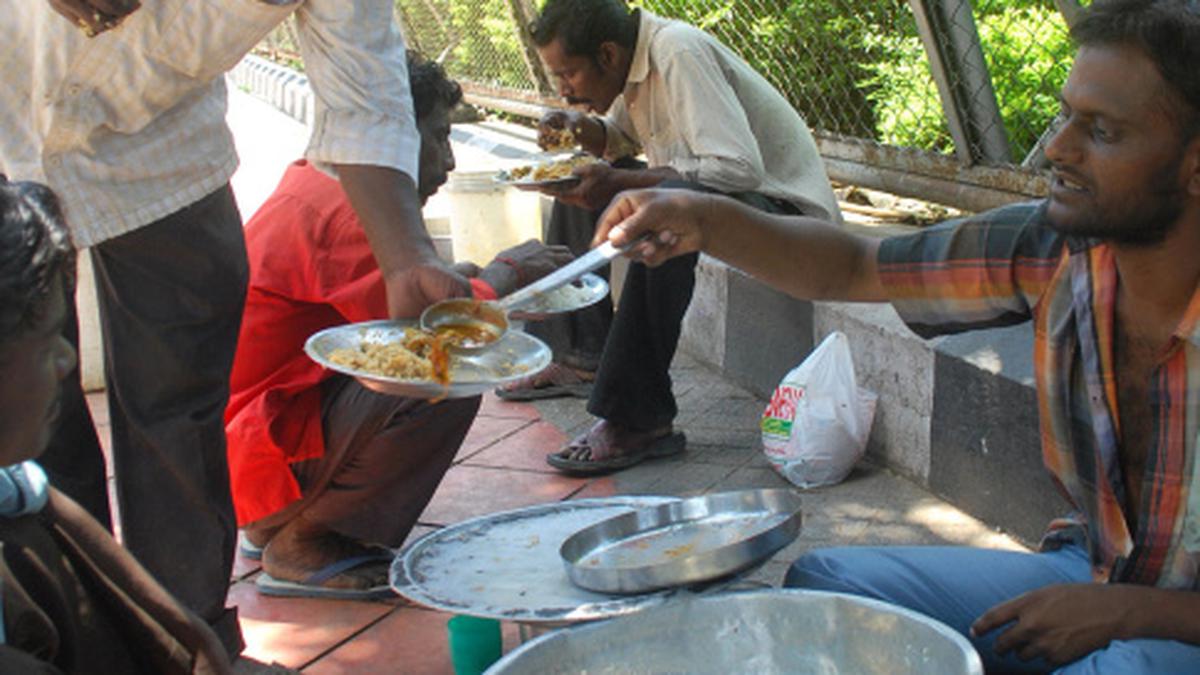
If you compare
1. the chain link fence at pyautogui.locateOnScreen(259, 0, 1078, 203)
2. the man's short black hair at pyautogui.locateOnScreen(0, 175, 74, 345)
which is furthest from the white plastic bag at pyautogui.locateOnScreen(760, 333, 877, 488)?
the man's short black hair at pyautogui.locateOnScreen(0, 175, 74, 345)

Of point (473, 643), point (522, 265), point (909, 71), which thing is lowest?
point (473, 643)

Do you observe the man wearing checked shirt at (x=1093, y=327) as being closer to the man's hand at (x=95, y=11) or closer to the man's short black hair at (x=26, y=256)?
the man's hand at (x=95, y=11)

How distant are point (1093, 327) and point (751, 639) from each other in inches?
28.2

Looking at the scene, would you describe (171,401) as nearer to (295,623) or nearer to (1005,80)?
(295,623)

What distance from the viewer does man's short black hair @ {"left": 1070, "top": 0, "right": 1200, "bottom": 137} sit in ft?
6.11

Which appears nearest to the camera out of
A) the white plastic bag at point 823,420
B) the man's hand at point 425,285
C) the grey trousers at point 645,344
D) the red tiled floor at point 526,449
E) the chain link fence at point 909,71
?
the man's hand at point 425,285

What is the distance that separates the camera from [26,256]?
4.90 ft

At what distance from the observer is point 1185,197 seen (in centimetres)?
192

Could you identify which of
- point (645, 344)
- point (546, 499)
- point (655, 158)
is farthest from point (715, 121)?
point (546, 499)

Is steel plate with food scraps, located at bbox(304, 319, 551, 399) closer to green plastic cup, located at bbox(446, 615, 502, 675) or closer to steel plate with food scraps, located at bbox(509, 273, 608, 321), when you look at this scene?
steel plate with food scraps, located at bbox(509, 273, 608, 321)

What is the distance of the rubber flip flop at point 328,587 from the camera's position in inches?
129

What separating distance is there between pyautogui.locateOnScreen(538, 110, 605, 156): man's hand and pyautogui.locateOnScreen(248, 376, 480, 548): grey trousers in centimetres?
200

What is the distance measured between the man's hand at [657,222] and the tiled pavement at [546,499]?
40.2 inches

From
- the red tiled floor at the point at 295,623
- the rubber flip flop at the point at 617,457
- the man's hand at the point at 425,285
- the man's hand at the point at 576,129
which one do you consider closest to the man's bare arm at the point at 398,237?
the man's hand at the point at 425,285
